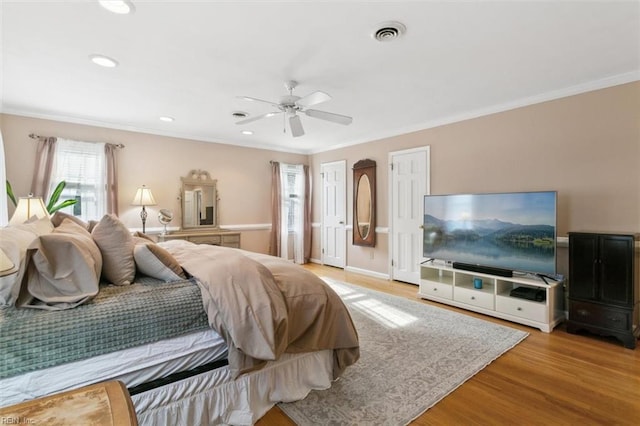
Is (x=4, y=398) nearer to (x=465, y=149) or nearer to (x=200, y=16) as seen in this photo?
(x=200, y=16)

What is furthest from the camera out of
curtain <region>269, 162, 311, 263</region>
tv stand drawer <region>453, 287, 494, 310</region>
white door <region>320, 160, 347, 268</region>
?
curtain <region>269, 162, 311, 263</region>

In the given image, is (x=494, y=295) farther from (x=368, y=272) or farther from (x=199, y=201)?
(x=199, y=201)

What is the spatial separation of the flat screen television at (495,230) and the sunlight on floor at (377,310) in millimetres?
972

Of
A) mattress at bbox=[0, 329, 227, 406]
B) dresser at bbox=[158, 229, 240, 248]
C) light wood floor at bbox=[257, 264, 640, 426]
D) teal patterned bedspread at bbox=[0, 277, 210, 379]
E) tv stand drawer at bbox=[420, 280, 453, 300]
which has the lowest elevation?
light wood floor at bbox=[257, 264, 640, 426]

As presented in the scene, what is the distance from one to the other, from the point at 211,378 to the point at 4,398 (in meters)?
0.83

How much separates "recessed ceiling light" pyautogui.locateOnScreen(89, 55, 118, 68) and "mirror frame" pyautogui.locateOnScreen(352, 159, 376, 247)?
3.79 m

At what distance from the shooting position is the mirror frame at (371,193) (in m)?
5.33

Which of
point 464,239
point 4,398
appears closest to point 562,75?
point 464,239

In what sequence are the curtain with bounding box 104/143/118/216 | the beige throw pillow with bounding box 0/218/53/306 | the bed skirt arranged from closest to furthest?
the beige throw pillow with bounding box 0/218/53/306
the bed skirt
the curtain with bounding box 104/143/118/216

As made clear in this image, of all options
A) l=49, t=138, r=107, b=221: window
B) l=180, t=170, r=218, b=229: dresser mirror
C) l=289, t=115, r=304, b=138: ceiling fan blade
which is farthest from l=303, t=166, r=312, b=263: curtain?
l=49, t=138, r=107, b=221: window

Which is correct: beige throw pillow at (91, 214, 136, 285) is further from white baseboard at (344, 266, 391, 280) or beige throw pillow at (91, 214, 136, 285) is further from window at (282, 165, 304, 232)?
window at (282, 165, 304, 232)

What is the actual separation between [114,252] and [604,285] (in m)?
4.05

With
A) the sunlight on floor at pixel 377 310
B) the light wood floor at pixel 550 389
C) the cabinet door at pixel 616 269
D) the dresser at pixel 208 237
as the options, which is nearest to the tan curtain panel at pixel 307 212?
the dresser at pixel 208 237

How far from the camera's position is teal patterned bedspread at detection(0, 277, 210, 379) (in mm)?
1307
